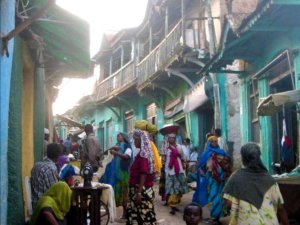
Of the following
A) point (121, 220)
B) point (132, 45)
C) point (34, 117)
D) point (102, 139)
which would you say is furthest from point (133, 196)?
point (102, 139)

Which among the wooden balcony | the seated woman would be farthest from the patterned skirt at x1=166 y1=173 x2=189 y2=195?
the wooden balcony

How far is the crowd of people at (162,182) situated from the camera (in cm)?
409

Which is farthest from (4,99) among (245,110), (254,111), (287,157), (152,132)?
(245,110)

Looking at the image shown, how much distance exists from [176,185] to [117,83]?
13993 mm

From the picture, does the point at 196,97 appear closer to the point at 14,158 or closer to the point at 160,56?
the point at 160,56

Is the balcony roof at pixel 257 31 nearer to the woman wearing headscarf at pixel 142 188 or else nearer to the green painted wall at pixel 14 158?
the woman wearing headscarf at pixel 142 188

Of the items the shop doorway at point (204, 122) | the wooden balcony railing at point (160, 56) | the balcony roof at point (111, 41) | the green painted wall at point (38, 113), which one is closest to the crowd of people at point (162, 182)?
the green painted wall at point (38, 113)

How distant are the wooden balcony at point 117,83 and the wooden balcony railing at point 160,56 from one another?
41.5 inches

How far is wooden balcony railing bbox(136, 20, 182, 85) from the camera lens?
14.5m

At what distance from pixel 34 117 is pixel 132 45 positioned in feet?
44.5

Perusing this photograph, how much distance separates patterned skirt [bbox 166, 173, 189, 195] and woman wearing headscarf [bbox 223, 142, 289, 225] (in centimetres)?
525

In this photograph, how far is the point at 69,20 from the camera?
632cm

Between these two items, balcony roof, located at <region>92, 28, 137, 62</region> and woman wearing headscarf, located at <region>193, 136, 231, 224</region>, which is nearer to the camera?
woman wearing headscarf, located at <region>193, 136, 231, 224</region>

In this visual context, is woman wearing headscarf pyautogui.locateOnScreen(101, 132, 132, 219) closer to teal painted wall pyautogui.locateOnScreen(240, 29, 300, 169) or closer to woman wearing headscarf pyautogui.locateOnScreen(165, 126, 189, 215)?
woman wearing headscarf pyautogui.locateOnScreen(165, 126, 189, 215)
